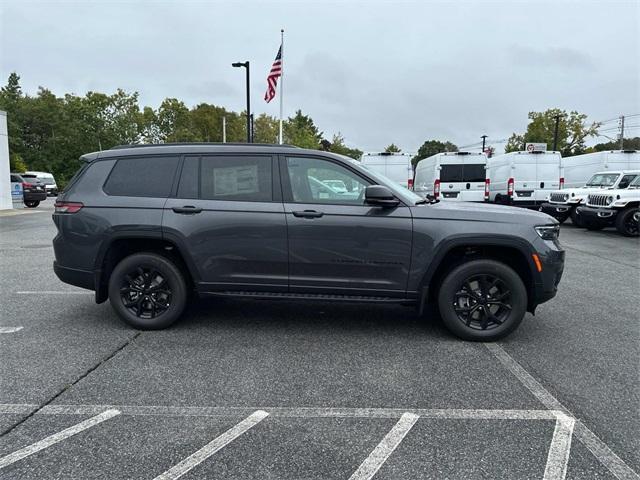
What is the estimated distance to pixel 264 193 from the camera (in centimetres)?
461

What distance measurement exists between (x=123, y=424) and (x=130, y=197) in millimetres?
2439

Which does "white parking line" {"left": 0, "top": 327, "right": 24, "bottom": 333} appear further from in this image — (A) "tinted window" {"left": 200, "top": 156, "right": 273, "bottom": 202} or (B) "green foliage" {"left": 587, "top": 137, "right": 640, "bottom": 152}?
(B) "green foliage" {"left": 587, "top": 137, "right": 640, "bottom": 152}

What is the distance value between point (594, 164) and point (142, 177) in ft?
71.8

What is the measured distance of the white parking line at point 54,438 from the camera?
8.59 feet

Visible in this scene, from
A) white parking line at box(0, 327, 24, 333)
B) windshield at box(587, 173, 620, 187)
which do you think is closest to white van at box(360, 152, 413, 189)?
windshield at box(587, 173, 620, 187)

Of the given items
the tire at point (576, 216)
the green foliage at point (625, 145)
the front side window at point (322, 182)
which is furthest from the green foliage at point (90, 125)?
the front side window at point (322, 182)

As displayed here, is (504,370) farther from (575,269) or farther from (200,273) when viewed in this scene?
(575,269)

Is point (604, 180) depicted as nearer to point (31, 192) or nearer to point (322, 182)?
point (322, 182)

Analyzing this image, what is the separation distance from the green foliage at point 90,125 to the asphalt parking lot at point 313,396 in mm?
52631

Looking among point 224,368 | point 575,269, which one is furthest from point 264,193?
point 575,269

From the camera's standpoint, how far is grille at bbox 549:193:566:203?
1616 centimetres

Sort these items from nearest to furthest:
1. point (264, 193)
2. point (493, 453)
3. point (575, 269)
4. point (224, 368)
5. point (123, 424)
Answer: point (493, 453), point (123, 424), point (224, 368), point (264, 193), point (575, 269)

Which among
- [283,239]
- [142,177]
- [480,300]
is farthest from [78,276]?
[480,300]

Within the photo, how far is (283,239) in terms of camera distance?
4.51 metres
